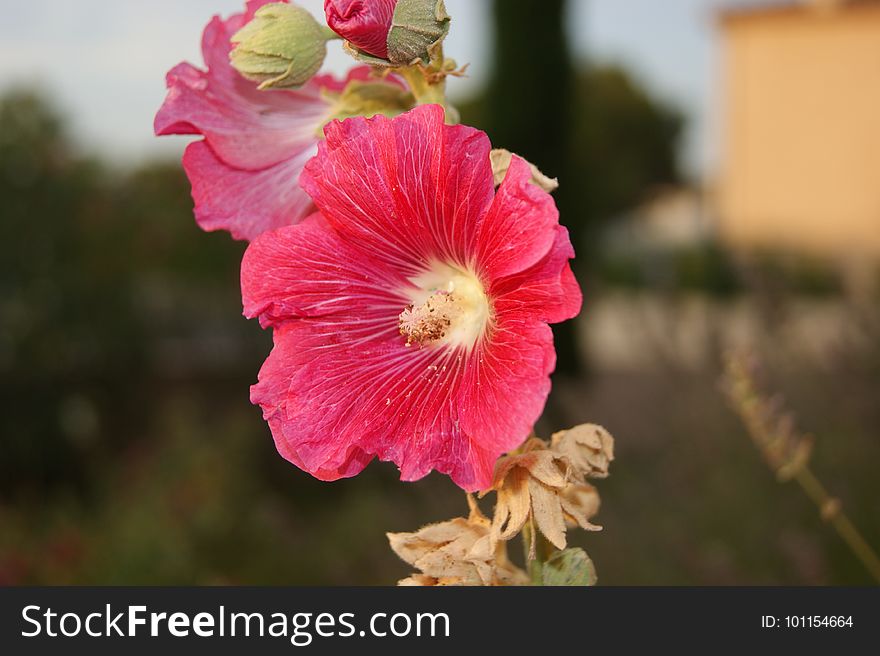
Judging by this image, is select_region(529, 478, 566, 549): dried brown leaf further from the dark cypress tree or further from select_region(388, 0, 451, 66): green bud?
the dark cypress tree

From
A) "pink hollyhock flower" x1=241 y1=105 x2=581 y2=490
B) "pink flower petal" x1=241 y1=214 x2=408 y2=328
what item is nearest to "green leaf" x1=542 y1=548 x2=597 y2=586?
"pink hollyhock flower" x1=241 y1=105 x2=581 y2=490

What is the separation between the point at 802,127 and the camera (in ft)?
49.2

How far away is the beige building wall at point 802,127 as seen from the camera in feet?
47.2

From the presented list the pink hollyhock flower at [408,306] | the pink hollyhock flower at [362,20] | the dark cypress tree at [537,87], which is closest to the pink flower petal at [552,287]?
the pink hollyhock flower at [408,306]

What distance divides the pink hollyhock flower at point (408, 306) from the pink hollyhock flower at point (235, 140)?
9 cm

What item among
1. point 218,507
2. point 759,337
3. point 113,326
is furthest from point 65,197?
point 759,337

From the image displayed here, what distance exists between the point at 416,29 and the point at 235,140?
0.23 metres

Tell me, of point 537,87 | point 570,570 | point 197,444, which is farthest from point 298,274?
point 537,87

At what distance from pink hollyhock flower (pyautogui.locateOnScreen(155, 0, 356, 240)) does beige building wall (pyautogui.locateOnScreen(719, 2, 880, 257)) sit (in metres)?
14.1

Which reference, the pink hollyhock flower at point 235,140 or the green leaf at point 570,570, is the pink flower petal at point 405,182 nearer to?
the pink hollyhock flower at point 235,140

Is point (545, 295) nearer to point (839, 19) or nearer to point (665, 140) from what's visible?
point (839, 19)

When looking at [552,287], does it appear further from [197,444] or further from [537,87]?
[537,87]

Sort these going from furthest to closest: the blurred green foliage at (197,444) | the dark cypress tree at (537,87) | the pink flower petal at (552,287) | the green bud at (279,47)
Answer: the dark cypress tree at (537,87)
the blurred green foliage at (197,444)
the green bud at (279,47)
the pink flower petal at (552,287)

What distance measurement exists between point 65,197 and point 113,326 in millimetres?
769
